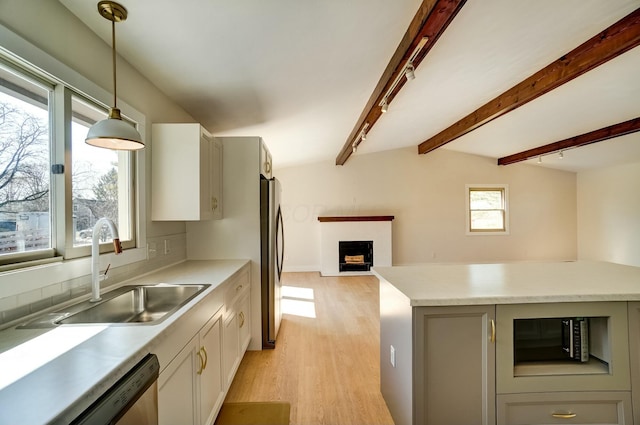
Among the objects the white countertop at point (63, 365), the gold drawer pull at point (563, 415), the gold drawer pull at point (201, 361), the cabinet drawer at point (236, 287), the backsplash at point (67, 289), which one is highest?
the backsplash at point (67, 289)

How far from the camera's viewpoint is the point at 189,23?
1.71 metres

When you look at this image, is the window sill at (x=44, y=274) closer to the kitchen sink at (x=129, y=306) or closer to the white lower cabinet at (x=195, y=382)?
the kitchen sink at (x=129, y=306)

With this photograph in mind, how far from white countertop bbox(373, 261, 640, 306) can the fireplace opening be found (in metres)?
4.58

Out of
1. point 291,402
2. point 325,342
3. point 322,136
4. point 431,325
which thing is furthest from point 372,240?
point 431,325

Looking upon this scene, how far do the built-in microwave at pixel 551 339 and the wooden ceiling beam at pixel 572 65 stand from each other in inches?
100

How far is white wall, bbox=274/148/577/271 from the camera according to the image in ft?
22.9

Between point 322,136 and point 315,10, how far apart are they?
3138mm

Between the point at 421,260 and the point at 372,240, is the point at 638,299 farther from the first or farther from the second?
the point at 421,260

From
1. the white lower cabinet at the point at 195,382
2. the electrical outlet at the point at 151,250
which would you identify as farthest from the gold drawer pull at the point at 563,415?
the electrical outlet at the point at 151,250

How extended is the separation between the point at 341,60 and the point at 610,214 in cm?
767

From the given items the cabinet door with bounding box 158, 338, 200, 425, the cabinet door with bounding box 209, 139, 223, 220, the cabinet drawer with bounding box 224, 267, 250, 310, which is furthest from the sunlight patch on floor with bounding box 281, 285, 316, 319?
the cabinet door with bounding box 158, 338, 200, 425

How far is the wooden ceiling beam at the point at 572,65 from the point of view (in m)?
2.51

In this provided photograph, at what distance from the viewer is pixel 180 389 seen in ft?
4.34

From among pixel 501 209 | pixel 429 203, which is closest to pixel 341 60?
pixel 429 203
